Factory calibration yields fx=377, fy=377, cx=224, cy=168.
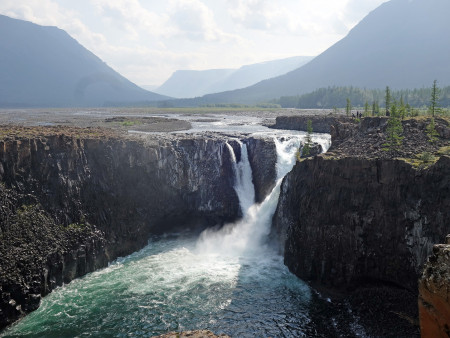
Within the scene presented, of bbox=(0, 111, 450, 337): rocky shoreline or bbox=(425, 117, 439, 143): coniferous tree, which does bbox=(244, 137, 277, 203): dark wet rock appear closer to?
bbox=(0, 111, 450, 337): rocky shoreline

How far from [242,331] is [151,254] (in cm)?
2040

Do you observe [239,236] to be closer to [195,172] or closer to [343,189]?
[195,172]

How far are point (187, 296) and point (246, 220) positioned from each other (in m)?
20.1

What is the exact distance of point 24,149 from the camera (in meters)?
43.2

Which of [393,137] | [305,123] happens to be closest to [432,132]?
[393,137]

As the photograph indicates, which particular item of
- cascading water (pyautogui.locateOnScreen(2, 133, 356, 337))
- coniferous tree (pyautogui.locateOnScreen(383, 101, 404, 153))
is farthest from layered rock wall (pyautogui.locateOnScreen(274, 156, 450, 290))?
coniferous tree (pyautogui.locateOnScreen(383, 101, 404, 153))

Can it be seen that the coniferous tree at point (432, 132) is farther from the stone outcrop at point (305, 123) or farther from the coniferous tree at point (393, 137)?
the stone outcrop at point (305, 123)

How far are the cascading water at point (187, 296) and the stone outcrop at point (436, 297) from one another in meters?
22.5

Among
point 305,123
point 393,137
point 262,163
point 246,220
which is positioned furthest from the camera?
point 305,123

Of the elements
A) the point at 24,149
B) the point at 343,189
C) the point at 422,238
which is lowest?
the point at 422,238

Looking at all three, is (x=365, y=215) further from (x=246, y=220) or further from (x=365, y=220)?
(x=246, y=220)

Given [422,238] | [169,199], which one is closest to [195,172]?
[169,199]

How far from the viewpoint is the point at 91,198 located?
47.4 metres

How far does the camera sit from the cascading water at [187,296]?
32.9 m
